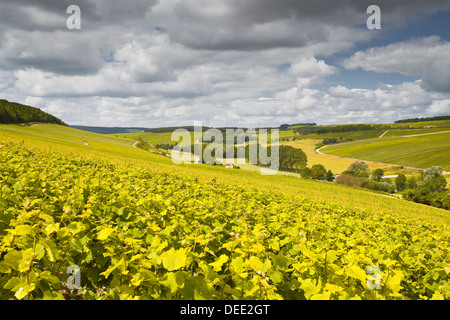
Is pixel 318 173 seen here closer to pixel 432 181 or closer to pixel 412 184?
pixel 412 184

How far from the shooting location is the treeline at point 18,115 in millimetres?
92875

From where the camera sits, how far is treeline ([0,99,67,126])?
9288 centimetres

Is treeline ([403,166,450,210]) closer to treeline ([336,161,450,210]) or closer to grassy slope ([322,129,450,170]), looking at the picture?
treeline ([336,161,450,210])

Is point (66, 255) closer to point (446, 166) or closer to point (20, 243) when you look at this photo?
point (20, 243)

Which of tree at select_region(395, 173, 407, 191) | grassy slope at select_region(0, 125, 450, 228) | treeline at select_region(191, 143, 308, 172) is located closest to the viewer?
grassy slope at select_region(0, 125, 450, 228)

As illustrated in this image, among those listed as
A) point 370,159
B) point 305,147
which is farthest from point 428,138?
point 305,147

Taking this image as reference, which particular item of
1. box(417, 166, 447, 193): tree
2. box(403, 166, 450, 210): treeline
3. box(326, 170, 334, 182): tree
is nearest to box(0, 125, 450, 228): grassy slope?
box(403, 166, 450, 210): treeline

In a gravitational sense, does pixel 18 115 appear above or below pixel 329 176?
above

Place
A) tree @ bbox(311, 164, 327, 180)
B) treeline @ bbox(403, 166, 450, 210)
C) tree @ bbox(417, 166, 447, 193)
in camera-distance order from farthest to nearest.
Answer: tree @ bbox(311, 164, 327, 180)
tree @ bbox(417, 166, 447, 193)
treeline @ bbox(403, 166, 450, 210)

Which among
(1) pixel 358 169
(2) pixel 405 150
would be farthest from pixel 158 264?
(2) pixel 405 150

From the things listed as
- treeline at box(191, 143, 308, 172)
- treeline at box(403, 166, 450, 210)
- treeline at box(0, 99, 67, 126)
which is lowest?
treeline at box(403, 166, 450, 210)

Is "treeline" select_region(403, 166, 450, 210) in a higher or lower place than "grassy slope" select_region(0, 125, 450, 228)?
lower

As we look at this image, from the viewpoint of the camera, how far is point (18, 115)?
100625 mm
